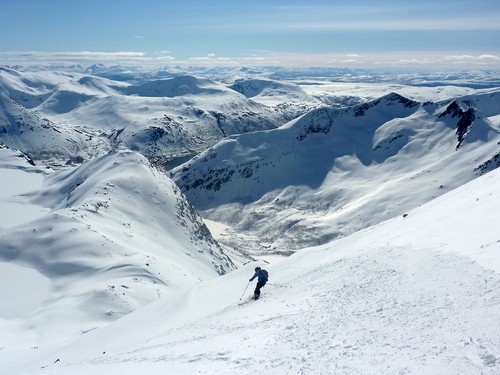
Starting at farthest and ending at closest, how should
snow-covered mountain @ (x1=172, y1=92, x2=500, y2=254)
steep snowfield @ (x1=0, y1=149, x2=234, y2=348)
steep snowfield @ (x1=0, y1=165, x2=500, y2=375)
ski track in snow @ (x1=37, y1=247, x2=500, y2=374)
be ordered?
snow-covered mountain @ (x1=172, y1=92, x2=500, y2=254), steep snowfield @ (x1=0, y1=149, x2=234, y2=348), steep snowfield @ (x1=0, y1=165, x2=500, y2=375), ski track in snow @ (x1=37, y1=247, x2=500, y2=374)

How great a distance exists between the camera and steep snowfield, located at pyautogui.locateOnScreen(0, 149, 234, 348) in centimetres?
4616

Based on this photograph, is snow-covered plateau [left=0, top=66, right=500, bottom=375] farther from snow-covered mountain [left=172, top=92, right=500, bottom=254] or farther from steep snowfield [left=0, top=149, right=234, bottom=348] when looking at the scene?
snow-covered mountain [left=172, top=92, right=500, bottom=254]

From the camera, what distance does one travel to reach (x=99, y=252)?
6384cm

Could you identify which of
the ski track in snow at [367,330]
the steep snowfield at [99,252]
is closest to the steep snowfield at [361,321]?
the ski track in snow at [367,330]

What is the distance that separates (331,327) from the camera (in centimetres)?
1648

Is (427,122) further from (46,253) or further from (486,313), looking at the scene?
(486,313)

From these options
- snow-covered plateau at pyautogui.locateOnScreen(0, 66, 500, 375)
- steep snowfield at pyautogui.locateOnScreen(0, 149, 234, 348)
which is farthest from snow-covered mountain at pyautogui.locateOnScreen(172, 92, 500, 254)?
steep snowfield at pyautogui.locateOnScreen(0, 149, 234, 348)

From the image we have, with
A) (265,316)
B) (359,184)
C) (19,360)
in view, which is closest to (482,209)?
(265,316)

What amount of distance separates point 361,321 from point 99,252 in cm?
5403

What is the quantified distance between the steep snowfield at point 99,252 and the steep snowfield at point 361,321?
16.1 meters

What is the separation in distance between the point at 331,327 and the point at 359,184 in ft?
543

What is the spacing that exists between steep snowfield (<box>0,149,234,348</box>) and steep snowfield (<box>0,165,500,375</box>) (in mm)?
16062

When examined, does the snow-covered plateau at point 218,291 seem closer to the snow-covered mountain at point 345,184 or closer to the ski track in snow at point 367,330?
the ski track in snow at point 367,330

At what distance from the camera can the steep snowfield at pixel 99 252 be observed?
4616 centimetres
